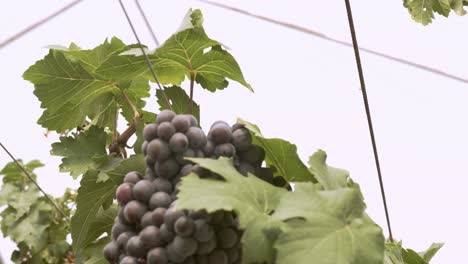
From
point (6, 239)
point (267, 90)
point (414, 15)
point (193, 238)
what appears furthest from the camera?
Result: point (6, 239)

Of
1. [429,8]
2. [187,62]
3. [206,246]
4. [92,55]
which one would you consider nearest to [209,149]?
[206,246]

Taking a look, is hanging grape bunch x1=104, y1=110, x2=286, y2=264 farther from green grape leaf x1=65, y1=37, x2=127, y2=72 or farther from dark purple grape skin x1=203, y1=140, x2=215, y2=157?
green grape leaf x1=65, y1=37, x2=127, y2=72

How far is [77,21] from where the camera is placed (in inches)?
68.6

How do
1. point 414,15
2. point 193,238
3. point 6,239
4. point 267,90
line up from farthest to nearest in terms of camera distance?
point 6,239 < point 267,90 < point 414,15 < point 193,238

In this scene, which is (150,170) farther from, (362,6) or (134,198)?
(362,6)

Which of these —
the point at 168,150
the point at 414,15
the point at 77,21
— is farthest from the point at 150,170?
the point at 77,21

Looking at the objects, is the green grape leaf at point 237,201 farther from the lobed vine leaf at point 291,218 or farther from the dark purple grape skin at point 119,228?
the dark purple grape skin at point 119,228

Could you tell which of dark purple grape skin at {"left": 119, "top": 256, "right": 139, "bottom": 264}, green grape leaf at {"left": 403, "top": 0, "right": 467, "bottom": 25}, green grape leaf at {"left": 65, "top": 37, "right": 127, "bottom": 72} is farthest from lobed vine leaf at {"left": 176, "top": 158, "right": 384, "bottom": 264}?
green grape leaf at {"left": 403, "top": 0, "right": 467, "bottom": 25}

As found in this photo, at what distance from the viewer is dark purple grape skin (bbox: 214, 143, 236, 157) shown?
30.4 inches

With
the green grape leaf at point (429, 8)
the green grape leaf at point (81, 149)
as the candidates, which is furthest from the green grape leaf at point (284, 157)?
the green grape leaf at point (429, 8)

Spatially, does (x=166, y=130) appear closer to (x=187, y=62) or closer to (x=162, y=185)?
(x=162, y=185)

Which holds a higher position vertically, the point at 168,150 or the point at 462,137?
the point at 168,150

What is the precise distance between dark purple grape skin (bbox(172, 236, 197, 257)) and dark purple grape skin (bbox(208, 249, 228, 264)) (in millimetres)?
25

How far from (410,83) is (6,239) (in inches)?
43.9
